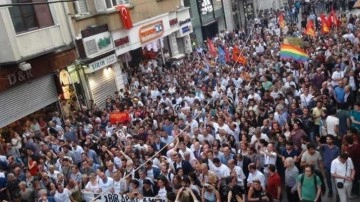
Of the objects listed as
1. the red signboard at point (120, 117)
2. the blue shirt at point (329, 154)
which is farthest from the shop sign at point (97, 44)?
the blue shirt at point (329, 154)

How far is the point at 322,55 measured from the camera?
17.7 metres

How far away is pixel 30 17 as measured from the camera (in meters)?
17.7

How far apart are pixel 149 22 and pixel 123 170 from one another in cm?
1548

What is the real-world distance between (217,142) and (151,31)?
51.1ft

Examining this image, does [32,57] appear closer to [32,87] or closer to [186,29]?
[32,87]

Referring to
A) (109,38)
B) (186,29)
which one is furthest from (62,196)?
(186,29)

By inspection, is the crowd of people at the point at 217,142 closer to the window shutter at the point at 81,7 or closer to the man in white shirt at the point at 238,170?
the man in white shirt at the point at 238,170

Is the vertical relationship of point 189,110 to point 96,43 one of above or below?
below

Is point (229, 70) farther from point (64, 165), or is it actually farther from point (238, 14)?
point (238, 14)

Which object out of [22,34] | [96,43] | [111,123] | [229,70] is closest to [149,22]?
[96,43]

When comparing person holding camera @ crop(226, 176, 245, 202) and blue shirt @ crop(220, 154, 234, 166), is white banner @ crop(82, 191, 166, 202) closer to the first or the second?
person holding camera @ crop(226, 176, 245, 202)

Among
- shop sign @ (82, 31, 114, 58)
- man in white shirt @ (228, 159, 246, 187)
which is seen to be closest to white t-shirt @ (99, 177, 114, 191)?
man in white shirt @ (228, 159, 246, 187)

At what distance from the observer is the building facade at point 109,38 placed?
20.5m

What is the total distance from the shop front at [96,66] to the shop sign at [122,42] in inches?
11.4
